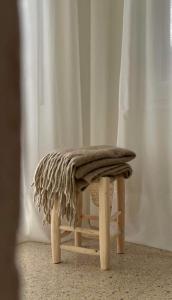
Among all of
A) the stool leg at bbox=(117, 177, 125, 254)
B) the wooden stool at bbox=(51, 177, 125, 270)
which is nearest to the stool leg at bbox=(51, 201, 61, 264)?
the wooden stool at bbox=(51, 177, 125, 270)

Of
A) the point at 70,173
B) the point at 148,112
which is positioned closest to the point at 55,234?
the point at 70,173

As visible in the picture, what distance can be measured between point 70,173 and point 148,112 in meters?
0.61

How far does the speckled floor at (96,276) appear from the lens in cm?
158

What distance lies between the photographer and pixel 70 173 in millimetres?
1688

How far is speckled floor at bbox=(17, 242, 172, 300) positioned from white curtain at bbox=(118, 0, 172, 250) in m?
0.17

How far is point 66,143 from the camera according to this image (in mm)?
2211

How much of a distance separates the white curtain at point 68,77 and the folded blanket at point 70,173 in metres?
0.25

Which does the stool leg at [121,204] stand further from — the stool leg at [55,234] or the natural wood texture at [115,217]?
the stool leg at [55,234]

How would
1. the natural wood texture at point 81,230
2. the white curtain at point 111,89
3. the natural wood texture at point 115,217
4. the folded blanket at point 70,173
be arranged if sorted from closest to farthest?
the folded blanket at point 70,173, the natural wood texture at point 81,230, the natural wood texture at point 115,217, the white curtain at point 111,89

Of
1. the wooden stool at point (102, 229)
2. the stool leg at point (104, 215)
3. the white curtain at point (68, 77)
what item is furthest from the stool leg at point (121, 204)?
the white curtain at point (68, 77)

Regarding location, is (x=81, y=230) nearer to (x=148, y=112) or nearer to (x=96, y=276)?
(x=96, y=276)

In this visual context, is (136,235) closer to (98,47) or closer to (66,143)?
(66,143)

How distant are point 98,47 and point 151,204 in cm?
83

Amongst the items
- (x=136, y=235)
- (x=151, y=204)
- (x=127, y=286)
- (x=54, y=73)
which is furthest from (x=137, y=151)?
(x=127, y=286)
